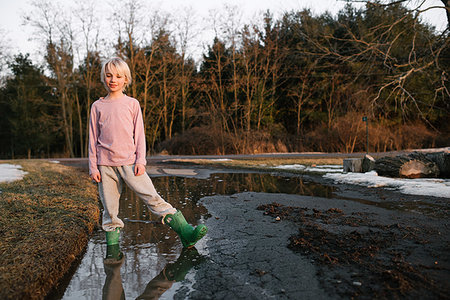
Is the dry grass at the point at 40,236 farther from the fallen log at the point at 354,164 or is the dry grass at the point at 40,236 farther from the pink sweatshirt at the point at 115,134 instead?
the fallen log at the point at 354,164

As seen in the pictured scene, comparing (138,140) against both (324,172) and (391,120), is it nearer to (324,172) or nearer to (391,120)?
(324,172)

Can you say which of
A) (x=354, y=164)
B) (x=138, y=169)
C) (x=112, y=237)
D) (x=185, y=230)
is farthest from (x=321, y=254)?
(x=354, y=164)

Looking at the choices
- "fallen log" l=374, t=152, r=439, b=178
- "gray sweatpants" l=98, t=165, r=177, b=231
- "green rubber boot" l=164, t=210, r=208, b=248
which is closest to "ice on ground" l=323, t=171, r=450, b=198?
"fallen log" l=374, t=152, r=439, b=178

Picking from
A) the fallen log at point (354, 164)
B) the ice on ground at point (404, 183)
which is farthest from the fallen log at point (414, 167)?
the fallen log at point (354, 164)

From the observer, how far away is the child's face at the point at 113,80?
327 cm

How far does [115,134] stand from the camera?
129 inches

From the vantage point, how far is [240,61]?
81.5 feet

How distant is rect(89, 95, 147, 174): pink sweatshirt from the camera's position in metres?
3.26

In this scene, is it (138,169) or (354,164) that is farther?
(354,164)

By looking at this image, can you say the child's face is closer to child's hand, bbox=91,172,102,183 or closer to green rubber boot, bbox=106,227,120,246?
child's hand, bbox=91,172,102,183

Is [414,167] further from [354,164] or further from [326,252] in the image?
[326,252]

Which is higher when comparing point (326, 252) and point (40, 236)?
point (40, 236)

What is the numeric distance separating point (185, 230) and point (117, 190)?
80cm

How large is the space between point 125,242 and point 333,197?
12.6 feet
